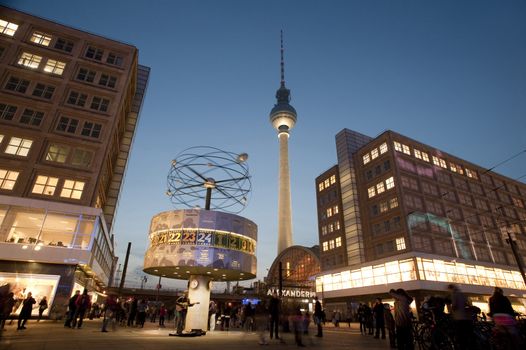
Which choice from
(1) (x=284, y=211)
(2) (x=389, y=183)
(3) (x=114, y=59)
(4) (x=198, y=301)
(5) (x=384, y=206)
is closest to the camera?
(4) (x=198, y=301)

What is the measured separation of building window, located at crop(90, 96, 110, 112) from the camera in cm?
3522

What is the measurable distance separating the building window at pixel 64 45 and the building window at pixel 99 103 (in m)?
7.96

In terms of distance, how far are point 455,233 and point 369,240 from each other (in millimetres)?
13899

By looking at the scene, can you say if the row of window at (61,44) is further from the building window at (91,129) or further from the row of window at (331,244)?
the row of window at (331,244)

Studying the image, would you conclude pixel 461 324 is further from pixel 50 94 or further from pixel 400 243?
pixel 400 243

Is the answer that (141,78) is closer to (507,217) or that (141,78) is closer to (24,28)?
(24,28)

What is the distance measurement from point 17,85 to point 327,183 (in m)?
55.0

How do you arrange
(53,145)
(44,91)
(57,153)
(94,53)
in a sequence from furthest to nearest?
(94,53) → (44,91) → (53,145) → (57,153)

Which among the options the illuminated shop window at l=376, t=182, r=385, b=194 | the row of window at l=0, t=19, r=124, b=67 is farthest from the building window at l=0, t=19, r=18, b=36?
the illuminated shop window at l=376, t=182, r=385, b=194

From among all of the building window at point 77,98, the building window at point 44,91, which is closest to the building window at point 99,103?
the building window at point 77,98

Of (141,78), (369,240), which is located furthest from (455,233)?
(141,78)

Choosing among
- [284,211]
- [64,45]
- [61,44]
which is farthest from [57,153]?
[284,211]

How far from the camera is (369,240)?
174ft

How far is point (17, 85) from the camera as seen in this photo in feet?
109
